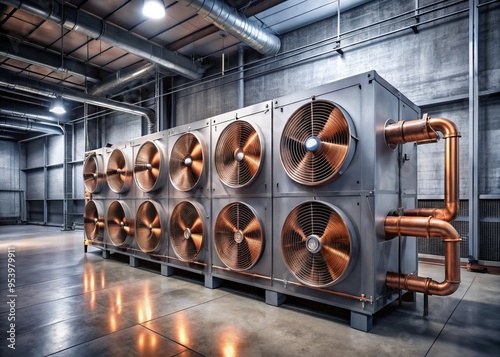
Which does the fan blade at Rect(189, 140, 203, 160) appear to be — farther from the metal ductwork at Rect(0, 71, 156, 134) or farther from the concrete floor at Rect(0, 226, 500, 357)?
the metal ductwork at Rect(0, 71, 156, 134)

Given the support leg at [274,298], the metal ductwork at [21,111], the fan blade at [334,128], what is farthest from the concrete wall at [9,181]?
the fan blade at [334,128]

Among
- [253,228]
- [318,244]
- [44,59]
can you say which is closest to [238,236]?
[253,228]

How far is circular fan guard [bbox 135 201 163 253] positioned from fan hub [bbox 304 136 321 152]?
287 centimetres

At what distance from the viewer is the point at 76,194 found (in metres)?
12.9

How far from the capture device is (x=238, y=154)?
365 cm

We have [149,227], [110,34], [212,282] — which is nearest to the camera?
[212,282]

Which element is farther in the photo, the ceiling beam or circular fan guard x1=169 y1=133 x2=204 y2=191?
the ceiling beam

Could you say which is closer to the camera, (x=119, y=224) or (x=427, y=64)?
(x=427, y=64)

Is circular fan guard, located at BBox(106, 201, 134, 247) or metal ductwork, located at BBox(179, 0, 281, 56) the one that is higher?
metal ductwork, located at BBox(179, 0, 281, 56)

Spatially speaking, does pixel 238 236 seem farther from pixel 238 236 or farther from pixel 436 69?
pixel 436 69

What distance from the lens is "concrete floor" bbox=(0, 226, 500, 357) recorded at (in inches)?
92.4

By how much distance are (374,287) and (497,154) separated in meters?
3.81

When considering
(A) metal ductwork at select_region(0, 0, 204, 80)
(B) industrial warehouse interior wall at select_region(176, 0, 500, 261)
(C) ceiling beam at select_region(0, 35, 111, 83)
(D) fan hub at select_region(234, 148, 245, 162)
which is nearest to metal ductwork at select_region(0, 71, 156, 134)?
(C) ceiling beam at select_region(0, 35, 111, 83)

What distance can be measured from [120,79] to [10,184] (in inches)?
480
